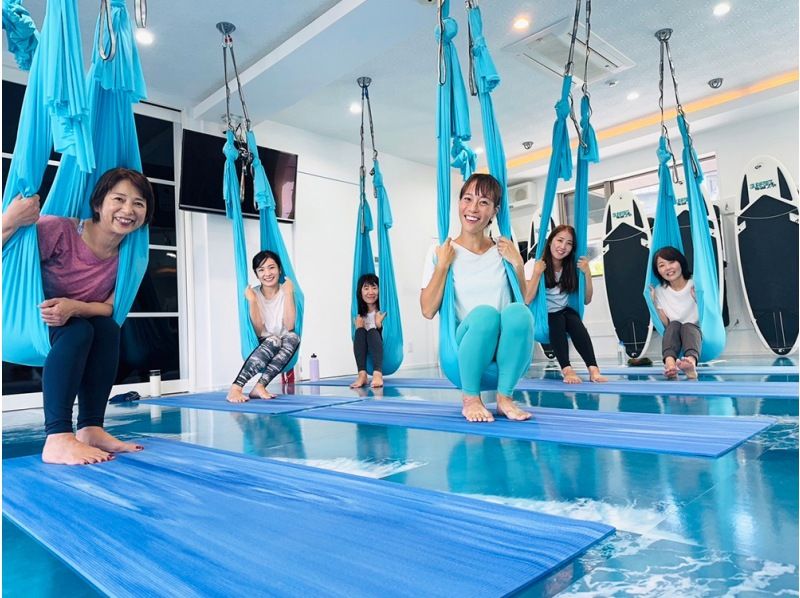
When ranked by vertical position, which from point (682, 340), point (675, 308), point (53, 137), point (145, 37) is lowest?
point (682, 340)

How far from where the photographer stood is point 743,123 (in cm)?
596

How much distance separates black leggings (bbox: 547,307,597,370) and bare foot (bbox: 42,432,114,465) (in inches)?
99.0

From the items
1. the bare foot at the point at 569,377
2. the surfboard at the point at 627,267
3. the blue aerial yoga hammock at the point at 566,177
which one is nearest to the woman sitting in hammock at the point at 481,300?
the blue aerial yoga hammock at the point at 566,177

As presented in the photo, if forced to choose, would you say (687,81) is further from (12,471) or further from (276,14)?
(12,471)

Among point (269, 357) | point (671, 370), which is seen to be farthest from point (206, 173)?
point (671, 370)

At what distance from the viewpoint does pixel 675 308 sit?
11.5 feet

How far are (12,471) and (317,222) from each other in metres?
4.85

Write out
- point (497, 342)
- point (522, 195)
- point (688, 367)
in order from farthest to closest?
point (522, 195), point (688, 367), point (497, 342)

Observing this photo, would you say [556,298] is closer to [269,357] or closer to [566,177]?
[566,177]

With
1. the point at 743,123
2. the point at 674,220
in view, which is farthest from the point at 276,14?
the point at 743,123

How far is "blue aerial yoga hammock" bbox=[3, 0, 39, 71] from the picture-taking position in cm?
156

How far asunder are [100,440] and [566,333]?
2.58 metres

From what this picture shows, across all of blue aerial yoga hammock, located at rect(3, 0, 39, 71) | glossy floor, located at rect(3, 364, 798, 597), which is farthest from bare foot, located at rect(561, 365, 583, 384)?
blue aerial yoga hammock, located at rect(3, 0, 39, 71)

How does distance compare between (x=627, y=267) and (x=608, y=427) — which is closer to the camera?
(x=608, y=427)
